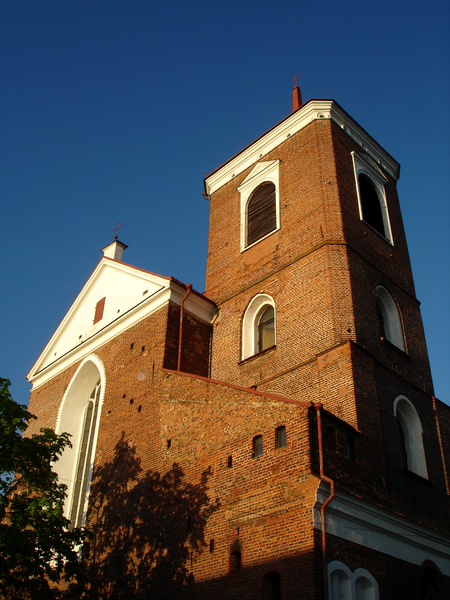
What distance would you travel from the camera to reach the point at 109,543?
48.3ft

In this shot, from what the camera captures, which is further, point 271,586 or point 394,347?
point 394,347

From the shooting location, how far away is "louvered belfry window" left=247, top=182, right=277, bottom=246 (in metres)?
19.5

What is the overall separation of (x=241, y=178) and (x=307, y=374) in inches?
372

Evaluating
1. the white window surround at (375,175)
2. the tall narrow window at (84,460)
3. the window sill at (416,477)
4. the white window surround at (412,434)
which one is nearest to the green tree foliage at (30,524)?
the tall narrow window at (84,460)

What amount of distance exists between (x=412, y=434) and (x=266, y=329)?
475 centimetres

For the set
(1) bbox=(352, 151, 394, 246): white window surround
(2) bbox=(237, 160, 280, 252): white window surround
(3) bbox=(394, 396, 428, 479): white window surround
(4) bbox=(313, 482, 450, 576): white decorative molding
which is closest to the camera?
(4) bbox=(313, 482, 450, 576): white decorative molding

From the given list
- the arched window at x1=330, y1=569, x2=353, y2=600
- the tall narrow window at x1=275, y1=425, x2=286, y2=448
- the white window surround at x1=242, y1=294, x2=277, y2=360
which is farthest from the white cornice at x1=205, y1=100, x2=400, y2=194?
the arched window at x1=330, y1=569, x2=353, y2=600

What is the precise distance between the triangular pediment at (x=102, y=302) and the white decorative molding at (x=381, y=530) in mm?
8520

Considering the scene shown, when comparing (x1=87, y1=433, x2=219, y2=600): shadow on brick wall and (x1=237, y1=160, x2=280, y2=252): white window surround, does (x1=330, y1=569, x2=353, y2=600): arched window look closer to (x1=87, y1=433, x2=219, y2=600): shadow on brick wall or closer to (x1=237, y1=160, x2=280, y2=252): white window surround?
(x1=87, y1=433, x2=219, y2=600): shadow on brick wall

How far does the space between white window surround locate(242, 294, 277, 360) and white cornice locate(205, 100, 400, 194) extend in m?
6.01

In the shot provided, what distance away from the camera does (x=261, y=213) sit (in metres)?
20.1

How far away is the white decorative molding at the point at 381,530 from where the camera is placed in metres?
11.1

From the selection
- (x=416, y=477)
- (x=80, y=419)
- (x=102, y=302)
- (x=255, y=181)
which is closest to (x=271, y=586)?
(x=416, y=477)

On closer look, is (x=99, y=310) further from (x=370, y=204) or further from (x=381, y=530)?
(x=381, y=530)
